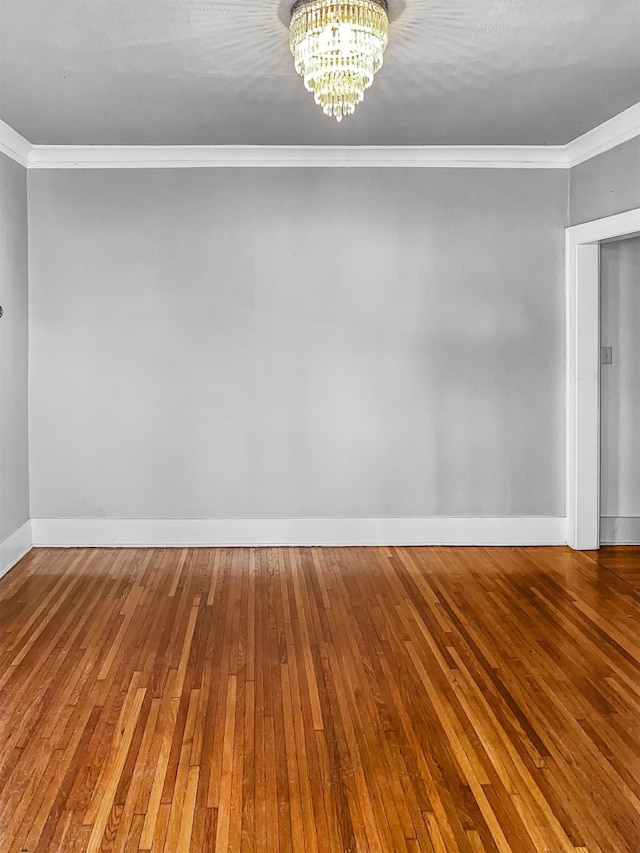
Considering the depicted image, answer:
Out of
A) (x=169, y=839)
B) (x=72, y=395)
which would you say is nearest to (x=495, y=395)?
(x=72, y=395)

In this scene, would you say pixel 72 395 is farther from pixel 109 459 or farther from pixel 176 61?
pixel 176 61

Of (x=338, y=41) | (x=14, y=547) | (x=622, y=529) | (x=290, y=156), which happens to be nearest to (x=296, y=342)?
(x=290, y=156)

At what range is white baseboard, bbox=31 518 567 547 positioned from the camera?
4988mm

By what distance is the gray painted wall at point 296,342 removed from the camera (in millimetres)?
4883

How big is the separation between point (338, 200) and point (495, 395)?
172 cm

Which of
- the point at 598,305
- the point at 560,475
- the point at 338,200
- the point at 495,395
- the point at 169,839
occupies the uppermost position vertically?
the point at 338,200

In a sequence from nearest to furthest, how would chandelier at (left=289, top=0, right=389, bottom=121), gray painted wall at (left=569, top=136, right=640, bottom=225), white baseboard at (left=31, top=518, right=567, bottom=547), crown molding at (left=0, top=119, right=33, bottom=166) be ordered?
chandelier at (left=289, top=0, right=389, bottom=121) < gray painted wall at (left=569, top=136, right=640, bottom=225) < crown molding at (left=0, top=119, right=33, bottom=166) < white baseboard at (left=31, top=518, right=567, bottom=547)

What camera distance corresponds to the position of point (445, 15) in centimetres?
281

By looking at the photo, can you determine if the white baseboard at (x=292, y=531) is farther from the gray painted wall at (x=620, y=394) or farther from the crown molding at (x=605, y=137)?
the crown molding at (x=605, y=137)

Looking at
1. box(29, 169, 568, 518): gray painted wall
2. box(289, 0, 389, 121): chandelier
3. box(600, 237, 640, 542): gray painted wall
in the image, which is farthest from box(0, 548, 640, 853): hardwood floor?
box(289, 0, 389, 121): chandelier

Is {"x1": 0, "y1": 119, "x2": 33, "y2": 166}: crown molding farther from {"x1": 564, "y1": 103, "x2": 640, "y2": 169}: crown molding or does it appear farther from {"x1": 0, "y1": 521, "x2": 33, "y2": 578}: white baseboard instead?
{"x1": 564, "y1": 103, "x2": 640, "y2": 169}: crown molding

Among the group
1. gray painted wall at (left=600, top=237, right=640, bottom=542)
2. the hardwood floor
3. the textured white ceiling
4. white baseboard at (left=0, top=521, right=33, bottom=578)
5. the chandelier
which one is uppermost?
the textured white ceiling

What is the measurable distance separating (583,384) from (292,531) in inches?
87.7

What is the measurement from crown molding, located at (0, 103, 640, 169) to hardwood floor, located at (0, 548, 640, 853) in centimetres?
268
